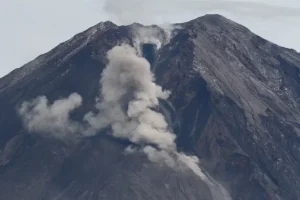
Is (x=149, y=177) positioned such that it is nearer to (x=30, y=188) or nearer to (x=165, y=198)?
(x=165, y=198)

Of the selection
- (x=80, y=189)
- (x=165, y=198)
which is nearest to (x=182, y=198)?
(x=165, y=198)

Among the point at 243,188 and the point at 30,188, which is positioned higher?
the point at 243,188

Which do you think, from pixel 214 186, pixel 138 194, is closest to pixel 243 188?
pixel 214 186

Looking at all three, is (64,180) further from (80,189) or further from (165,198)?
(165,198)

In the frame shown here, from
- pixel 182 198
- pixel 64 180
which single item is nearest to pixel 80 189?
pixel 64 180

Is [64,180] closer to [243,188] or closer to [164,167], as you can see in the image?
[164,167]
